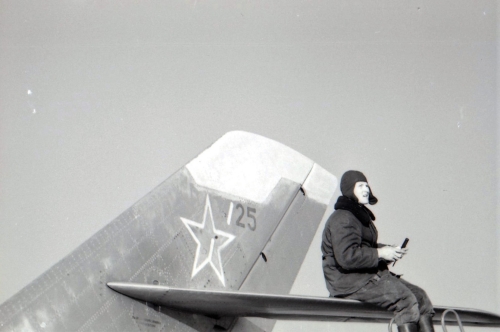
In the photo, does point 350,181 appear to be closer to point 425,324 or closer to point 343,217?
point 343,217

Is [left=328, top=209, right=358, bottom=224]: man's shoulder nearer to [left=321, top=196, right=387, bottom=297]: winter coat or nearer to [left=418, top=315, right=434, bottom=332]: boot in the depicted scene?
[left=321, top=196, right=387, bottom=297]: winter coat

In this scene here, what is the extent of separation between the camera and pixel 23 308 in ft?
13.8

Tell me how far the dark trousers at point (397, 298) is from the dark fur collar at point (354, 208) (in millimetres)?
510

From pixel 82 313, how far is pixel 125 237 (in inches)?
31.3

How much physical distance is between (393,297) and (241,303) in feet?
4.72

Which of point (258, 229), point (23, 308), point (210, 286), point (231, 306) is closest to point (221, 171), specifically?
point (258, 229)

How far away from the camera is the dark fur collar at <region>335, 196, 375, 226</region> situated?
575 cm

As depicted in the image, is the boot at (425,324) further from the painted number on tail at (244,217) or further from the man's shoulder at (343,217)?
the painted number on tail at (244,217)

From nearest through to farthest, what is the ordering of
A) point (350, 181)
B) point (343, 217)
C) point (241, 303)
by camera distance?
point (241, 303) → point (343, 217) → point (350, 181)

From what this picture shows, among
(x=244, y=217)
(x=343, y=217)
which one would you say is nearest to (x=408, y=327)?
(x=343, y=217)

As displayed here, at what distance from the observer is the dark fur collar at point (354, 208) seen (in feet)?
18.9

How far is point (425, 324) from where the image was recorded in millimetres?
5504

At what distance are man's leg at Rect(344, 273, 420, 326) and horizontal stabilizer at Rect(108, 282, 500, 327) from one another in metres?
0.15

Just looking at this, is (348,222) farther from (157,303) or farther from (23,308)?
(23,308)
